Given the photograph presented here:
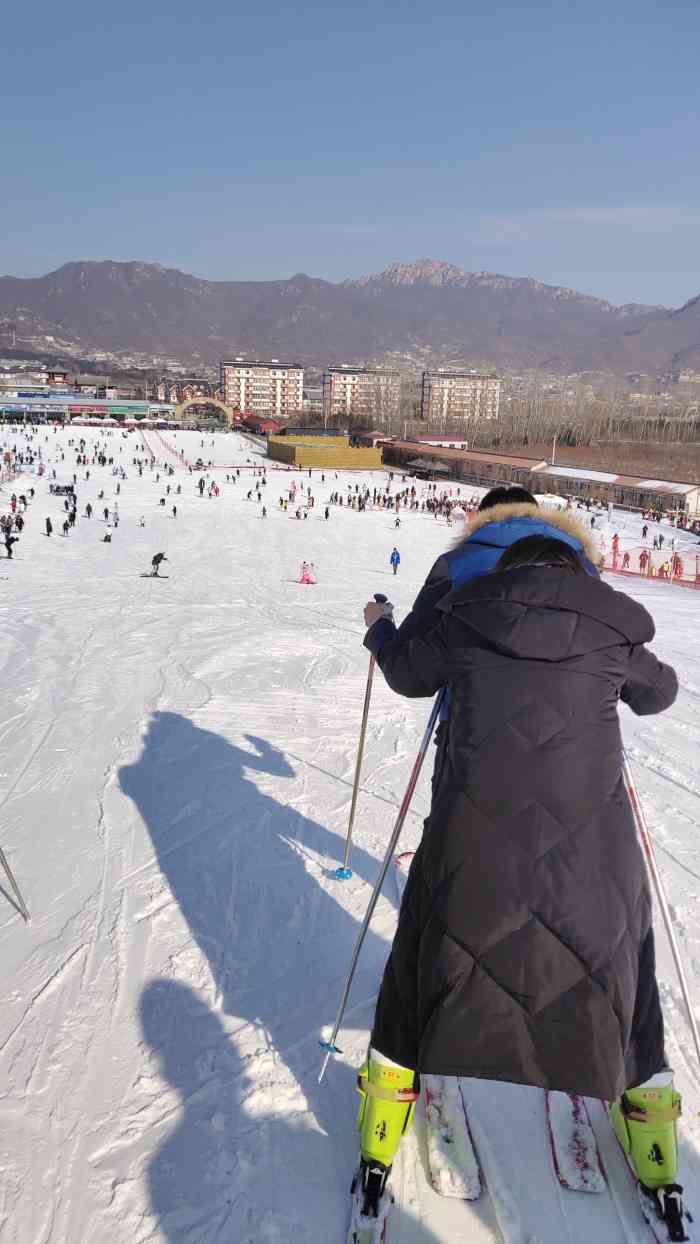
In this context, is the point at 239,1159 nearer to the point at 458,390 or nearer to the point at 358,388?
the point at 358,388

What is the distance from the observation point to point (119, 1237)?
226 cm

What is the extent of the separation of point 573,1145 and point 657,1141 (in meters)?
0.46

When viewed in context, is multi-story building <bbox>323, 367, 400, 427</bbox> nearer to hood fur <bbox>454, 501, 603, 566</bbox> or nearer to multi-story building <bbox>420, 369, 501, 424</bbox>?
multi-story building <bbox>420, 369, 501, 424</bbox>

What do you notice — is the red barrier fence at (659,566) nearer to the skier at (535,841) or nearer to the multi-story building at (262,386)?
the skier at (535,841)

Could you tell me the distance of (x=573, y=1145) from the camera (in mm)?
2543

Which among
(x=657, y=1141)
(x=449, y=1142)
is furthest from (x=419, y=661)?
(x=449, y=1142)

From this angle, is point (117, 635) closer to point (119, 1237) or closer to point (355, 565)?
point (119, 1237)

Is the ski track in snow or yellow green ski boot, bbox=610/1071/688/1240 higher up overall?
yellow green ski boot, bbox=610/1071/688/1240

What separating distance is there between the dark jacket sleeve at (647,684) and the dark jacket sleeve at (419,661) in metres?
0.44

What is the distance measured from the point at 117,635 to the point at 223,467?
4634 cm

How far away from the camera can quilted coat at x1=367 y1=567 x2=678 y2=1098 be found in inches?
70.1

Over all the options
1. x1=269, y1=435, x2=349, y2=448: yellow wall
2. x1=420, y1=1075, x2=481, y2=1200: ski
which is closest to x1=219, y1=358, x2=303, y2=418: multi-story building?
x1=269, y1=435, x2=349, y2=448: yellow wall

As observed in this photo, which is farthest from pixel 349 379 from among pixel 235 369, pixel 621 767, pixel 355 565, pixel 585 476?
pixel 621 767

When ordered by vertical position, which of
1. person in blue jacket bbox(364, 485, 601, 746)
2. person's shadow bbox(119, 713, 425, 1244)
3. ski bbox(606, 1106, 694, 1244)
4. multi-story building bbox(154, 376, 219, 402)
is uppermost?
multi-story building bbox(154, 376, 219, 402)
